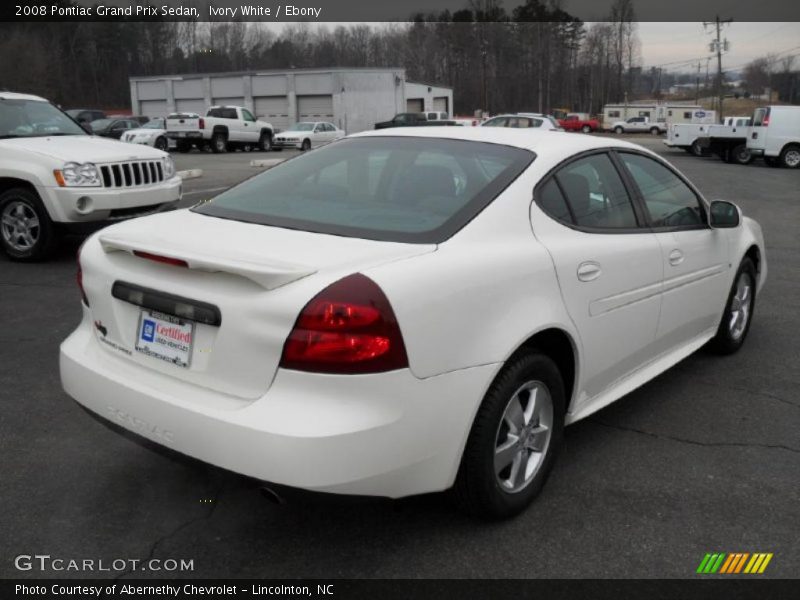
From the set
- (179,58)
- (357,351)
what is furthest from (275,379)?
(179,58)

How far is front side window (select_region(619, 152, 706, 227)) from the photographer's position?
3994 mm

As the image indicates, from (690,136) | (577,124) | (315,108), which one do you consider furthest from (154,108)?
(690,136)

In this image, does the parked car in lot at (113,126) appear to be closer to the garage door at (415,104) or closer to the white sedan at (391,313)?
the white sedan at (391,313)

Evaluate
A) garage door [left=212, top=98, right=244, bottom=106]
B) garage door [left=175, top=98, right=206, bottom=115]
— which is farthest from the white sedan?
garage door [left=175, top=98, right=206, bottom=115]

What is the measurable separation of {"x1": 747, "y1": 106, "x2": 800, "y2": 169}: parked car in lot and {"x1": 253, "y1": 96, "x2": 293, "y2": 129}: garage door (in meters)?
36.3

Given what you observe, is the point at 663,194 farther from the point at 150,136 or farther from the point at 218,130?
the point at 218,130

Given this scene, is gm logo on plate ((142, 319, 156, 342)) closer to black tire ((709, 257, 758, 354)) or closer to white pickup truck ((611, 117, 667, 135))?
black tire ((709, 257, 758, 354))

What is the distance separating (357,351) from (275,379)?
11.5 inches

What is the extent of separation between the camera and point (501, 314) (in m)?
2.79

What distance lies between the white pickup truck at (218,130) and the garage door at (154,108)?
94.4 feet

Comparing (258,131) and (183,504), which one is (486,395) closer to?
(183,504)

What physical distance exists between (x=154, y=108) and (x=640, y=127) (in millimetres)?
41915

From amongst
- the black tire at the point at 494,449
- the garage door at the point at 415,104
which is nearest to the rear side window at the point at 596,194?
the black tire at the point at 494,449

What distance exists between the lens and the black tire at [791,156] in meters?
25.3
